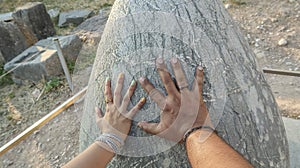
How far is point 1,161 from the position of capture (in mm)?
3266

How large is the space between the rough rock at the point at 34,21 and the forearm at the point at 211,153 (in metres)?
4.28

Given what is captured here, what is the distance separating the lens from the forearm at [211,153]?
3.92ft

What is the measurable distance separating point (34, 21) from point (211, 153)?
446cm

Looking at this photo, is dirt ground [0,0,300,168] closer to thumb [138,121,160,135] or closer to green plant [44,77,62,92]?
green plant [44,77,62,92]

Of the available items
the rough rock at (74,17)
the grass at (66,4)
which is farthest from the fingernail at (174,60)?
the grass at (66,4)

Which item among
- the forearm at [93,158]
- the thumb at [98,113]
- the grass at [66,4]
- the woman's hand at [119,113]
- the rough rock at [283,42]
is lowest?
the rough rock at [283,42]

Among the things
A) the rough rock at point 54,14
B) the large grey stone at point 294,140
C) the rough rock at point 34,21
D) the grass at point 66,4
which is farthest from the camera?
the grass at point 66,4

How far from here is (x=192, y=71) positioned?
137 centimetres

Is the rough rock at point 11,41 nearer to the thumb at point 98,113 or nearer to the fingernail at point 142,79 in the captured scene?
the thumb at point 98,113

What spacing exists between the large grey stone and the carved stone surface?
0.58m

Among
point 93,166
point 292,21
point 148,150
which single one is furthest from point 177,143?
point 292,21

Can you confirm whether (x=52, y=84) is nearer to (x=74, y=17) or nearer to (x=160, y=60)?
(x=74, y=17)

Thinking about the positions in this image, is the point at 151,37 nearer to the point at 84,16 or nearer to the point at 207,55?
the point at 207,55

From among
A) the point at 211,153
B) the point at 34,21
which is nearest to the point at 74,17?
the point at 34,21
